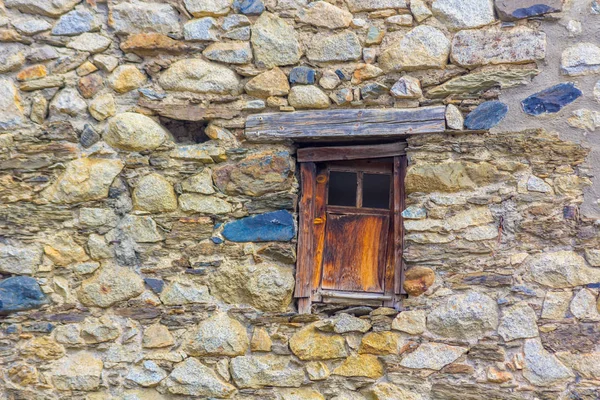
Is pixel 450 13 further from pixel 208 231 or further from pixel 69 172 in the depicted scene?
pixel 69 172

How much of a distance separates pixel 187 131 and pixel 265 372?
124 cm

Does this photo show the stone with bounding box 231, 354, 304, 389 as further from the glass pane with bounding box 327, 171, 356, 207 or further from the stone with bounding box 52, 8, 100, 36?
the stone with bounding box 52, 8, 100, 36

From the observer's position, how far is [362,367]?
312cm

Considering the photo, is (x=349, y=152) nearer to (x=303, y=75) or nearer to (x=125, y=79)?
(x=303, y=75)

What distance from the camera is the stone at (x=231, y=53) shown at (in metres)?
3.31

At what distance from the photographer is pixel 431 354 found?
308 centimetres

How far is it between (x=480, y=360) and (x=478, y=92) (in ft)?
4.01

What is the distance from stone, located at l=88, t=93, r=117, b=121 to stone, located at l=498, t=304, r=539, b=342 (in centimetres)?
209

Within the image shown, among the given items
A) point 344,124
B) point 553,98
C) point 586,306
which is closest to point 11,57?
point 344,124

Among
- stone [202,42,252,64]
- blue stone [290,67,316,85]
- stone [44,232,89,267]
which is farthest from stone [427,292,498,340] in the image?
stone [44,232,89,267]

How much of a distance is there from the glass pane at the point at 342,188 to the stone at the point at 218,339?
778 millimetres

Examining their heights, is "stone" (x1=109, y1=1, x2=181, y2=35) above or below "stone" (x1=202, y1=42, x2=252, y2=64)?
above

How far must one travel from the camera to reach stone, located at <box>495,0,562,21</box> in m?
3.09

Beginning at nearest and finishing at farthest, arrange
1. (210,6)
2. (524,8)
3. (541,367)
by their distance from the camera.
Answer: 1. (541,367)
2. (524,8)
3. (210,6)
